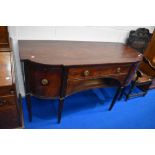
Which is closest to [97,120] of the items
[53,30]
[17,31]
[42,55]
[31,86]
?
[31,86]

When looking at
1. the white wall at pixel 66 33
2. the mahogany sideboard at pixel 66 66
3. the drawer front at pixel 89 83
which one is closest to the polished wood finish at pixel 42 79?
the mahogany sideboard at pixel 66 66

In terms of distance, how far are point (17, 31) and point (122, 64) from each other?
1056mm

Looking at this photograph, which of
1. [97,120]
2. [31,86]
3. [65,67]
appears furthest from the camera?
[97,120]

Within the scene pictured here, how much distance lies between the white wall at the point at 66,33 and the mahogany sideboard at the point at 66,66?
7cm

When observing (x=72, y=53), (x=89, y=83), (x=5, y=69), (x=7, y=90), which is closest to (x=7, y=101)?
(x=7, y=90)

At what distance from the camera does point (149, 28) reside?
1.99 metres

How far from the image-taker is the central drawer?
120 centimetres

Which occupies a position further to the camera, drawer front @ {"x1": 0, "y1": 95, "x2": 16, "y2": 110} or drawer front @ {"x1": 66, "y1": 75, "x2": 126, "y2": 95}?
drawer front @ {"x1": 66, "y1": 75, "x2": 126, "y2": 95}

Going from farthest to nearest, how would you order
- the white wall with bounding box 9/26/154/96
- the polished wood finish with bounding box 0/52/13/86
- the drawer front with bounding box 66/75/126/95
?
the white wall with bounding box 9/26/154/96 → the drawer front with bounding box 66/75/126/95 → the polished wood finish with bounding box 0/52/13/86

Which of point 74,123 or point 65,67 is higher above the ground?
point 65,67

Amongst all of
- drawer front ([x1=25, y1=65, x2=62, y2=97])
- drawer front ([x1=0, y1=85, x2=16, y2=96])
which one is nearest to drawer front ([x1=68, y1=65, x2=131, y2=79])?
drawer front ([x1=25, y1=65, x2=62, y2=97])

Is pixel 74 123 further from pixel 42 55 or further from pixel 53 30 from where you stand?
pixel 53 30

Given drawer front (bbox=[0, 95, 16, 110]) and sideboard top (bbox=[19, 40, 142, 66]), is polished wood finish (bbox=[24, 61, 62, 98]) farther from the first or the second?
drawer front (bbox=[0, 95, 16, 110])
